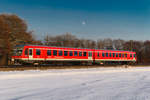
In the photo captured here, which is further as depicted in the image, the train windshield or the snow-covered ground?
the train windshield

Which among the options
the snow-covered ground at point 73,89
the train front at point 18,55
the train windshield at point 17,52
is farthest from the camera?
the train windshield at point 17,52

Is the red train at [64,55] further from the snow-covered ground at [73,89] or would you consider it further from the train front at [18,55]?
the snow-covered ground at [73,89]

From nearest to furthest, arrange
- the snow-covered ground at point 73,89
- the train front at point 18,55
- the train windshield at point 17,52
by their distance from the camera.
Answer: the snow-covered ground at point 73,89
the train front at point 18,55
the train windshield at point 17,52

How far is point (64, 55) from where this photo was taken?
26.5 metres

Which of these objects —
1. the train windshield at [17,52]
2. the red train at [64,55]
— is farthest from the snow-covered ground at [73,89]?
the train windshield at [17,52]

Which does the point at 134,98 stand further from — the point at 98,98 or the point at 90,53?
the point at 90,53

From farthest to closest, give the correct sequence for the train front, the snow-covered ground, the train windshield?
the train windshield
the train front
the snow-covered ground

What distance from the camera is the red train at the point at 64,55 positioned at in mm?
23125

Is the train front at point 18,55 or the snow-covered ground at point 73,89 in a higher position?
the train front at point 18,55

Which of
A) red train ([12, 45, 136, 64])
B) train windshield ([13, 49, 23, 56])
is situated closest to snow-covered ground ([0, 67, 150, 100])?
red train ([12, 45, 136, 64])

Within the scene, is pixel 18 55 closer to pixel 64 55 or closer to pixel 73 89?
pixel 64 55

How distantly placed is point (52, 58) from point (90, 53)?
298 inches

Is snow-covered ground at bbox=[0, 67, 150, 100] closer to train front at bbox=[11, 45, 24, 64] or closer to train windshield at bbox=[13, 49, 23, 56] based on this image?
train front at bbox=[11, 45, 24, 64]

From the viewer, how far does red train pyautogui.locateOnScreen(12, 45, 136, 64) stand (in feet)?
75.9
